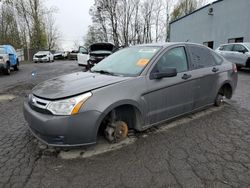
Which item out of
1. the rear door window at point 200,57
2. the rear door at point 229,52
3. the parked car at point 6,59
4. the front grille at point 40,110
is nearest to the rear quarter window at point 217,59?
the rear door window at point 200,57

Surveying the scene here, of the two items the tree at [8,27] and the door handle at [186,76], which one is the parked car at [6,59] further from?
the tree at [8,27]

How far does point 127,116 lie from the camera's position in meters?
3.21

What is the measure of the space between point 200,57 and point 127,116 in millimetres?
2077

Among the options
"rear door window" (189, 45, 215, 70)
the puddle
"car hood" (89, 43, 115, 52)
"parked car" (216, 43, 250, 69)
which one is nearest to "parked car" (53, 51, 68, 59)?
"car hood" (89, 43, 115, 52)

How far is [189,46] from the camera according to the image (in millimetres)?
3930

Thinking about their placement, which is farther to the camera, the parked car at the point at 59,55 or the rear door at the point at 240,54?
the parked car at the point at 59,55

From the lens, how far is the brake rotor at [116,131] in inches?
118

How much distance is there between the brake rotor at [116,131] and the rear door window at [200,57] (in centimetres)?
183

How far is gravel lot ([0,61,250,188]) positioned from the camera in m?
2.26

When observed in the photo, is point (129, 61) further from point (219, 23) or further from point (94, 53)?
point (219, 23)

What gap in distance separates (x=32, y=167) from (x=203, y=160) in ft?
7.37

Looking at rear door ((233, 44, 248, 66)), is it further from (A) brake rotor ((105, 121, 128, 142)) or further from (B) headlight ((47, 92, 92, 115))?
(B) headlight ((47, 92, 92, 115))

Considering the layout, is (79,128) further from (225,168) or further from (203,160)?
(225,168)

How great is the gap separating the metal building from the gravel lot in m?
16.1
